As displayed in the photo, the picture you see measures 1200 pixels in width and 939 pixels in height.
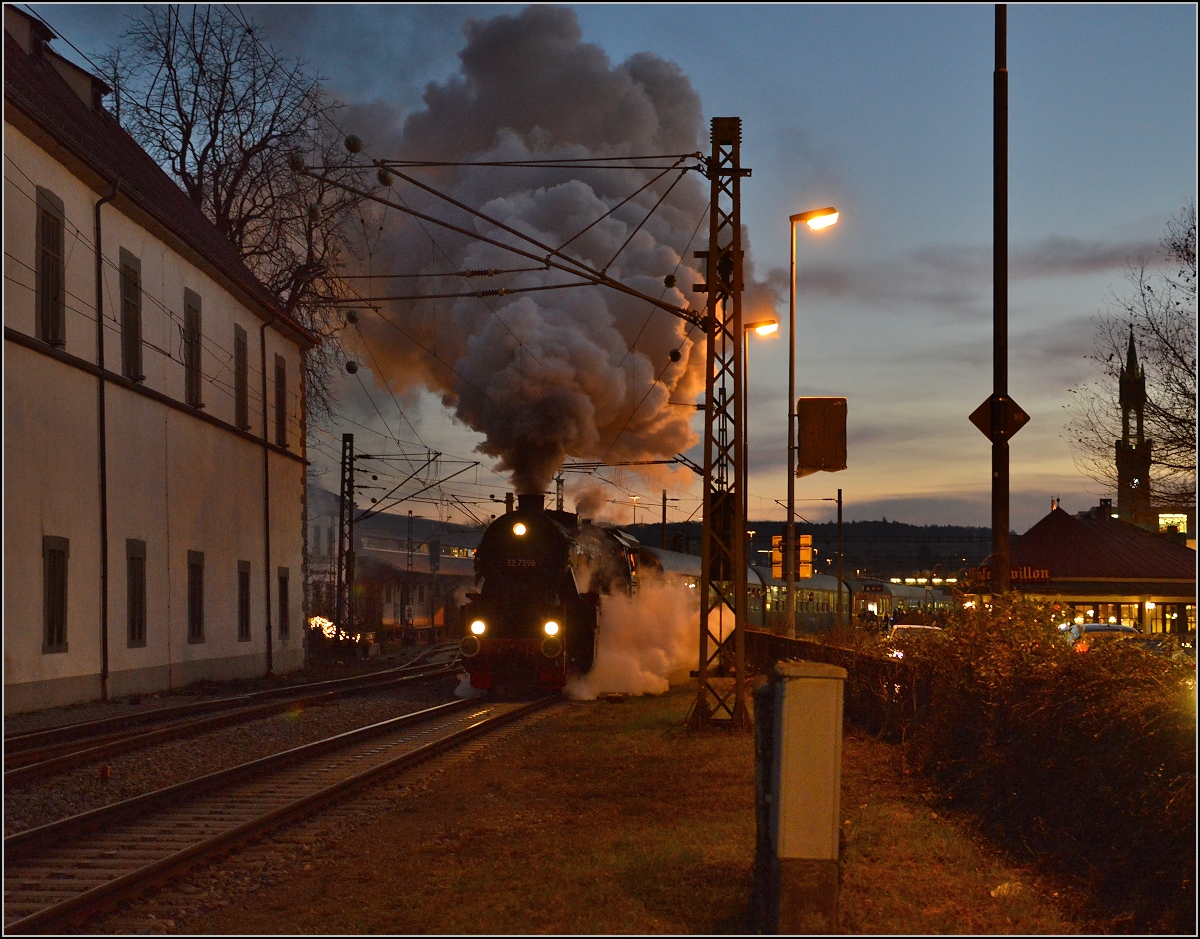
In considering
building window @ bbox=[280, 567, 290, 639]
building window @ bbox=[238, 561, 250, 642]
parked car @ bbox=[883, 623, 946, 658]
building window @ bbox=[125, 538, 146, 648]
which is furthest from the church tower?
building window @ bbox=[280, 567, 290, 639]

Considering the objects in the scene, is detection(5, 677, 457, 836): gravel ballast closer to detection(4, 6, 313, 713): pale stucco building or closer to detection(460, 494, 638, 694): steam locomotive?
detection(460, 494, 638, 694): steam locomotive

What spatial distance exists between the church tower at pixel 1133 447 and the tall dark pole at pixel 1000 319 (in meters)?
6.32

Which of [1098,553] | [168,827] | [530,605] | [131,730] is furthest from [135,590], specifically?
[1098,553]

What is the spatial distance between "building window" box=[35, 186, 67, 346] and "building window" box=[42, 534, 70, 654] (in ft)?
10.8

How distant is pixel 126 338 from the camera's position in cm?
2328

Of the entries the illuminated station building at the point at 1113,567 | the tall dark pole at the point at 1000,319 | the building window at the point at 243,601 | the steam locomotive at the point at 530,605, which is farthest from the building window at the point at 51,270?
the illuminated station building at the point at 1113,567

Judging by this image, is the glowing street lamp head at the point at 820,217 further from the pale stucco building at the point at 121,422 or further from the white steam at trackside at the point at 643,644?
the pale stucco building at the point at 121,422

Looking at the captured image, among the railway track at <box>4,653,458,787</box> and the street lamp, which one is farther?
the street lamp

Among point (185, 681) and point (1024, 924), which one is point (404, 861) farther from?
point (185, 681)

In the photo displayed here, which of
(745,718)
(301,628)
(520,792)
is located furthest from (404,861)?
(301,628)

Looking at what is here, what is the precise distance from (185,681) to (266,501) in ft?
23.5

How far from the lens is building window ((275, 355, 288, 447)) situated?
3353cm

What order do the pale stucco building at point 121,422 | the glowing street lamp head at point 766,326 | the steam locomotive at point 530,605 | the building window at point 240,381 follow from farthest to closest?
the building window at point 240,381
the glowing street lamp head at point 766,326
the steam locomotive at point 530,605
the pale stucco building at point 121,422

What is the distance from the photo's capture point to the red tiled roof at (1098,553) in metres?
47.2
